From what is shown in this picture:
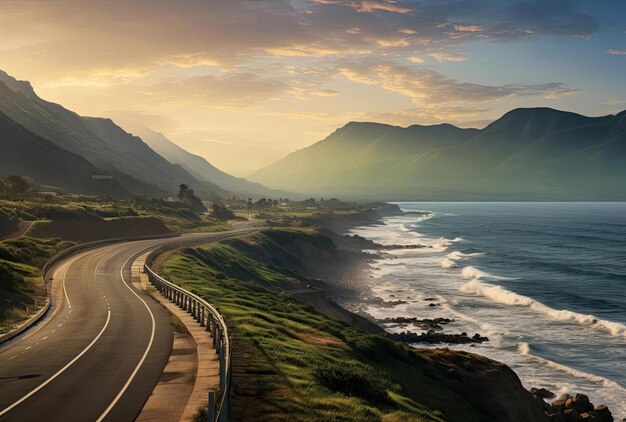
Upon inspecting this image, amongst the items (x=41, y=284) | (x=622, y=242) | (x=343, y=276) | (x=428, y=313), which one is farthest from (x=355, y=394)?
(x=622, y=242)

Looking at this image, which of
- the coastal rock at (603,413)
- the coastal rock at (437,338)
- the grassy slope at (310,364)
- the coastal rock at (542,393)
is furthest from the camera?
the coastal rock at (437,338)

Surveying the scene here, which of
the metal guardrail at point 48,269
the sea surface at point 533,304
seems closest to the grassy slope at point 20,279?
the metal guardrail at point 48,269

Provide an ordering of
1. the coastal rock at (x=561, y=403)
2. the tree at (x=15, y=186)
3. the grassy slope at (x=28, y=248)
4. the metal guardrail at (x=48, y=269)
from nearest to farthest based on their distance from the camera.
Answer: the metal guardrail at (x=48, y=269) < the coastal rock at (x=561, y=403) < the grassy slope at (x=28, y=248) < the tree at (x=15, y=186)

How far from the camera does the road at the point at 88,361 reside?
19516 mm

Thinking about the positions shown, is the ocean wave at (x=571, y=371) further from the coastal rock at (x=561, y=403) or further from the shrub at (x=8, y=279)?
the shrub at (x=8, y=279)

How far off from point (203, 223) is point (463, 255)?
75.6 meters

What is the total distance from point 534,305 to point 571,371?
2999cm

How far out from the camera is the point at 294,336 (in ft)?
116

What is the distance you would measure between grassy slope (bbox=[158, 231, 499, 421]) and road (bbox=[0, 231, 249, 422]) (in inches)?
159

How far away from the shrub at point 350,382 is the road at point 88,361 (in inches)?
275

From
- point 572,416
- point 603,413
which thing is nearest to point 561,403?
point 572,416

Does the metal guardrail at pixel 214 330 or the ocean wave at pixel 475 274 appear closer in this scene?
the metal guardrail at pixel 214 330

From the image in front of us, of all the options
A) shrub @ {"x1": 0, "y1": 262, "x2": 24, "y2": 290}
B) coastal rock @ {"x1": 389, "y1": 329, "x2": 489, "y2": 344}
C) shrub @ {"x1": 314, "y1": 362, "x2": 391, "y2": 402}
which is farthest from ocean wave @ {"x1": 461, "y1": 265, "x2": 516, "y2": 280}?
shrub @ {"x1": 314, "y1": 362, "x2": 391, "y2": 402}

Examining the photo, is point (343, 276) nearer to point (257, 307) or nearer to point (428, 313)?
point (428, 313)
